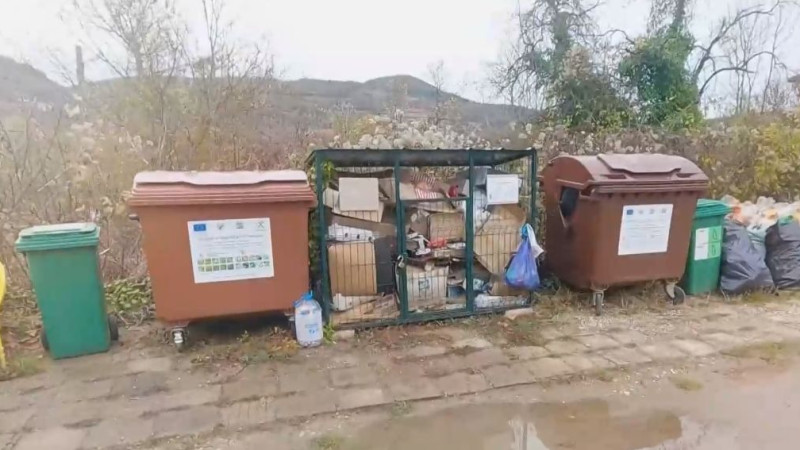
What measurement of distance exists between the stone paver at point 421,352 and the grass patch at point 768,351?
7.23ft

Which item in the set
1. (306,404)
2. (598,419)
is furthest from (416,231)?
(598,419)

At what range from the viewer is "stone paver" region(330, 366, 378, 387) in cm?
327

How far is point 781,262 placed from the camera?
5109 mm

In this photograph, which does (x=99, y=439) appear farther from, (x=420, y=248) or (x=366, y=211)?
(x=420, y=248)

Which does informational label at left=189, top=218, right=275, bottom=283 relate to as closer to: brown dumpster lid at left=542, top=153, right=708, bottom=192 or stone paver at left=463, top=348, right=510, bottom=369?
stone paver at left=463, top=348, right=510, bottom=369

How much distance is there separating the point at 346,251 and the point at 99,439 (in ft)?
6.72

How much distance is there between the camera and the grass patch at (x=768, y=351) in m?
3.72

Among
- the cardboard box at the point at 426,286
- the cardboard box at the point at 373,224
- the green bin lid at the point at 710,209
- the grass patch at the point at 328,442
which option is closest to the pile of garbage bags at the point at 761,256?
the green bin lid at the point at 710,209

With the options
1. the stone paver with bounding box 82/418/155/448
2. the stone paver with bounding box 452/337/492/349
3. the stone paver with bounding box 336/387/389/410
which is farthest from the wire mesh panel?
the stone paver with bounding box 82/418/155/448

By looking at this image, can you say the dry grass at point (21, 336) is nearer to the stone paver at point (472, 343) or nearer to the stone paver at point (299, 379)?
the stone paver at point (299, 379)

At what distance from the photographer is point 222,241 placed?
11.7 ft

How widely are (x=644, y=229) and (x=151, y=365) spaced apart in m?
4.22

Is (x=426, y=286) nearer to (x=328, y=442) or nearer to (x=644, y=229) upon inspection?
(x=328, y=442)

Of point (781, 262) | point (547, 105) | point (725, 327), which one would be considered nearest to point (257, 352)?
point (725, 327)
